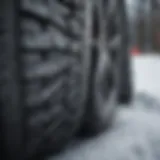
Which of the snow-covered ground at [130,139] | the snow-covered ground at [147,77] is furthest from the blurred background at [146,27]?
the snow-covered ground at [130,139]

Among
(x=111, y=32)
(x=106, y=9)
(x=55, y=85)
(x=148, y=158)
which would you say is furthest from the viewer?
(x=111, y=32)

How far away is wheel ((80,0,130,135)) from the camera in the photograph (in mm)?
1362

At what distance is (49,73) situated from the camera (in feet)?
3.17

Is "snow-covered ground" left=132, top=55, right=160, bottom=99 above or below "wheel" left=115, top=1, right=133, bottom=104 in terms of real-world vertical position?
below

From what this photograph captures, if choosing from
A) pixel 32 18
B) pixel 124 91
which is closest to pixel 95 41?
pixel 32 18

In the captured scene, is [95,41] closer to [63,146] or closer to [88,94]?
[88,94]

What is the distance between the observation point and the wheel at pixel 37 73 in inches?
33.1

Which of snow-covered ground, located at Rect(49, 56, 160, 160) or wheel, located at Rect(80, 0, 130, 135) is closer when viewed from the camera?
snow-covered ground, located at Rect(49, 56, 160, 160)

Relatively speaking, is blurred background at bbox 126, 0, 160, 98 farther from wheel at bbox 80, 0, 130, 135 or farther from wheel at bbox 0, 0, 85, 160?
wheel at bbox 0, 0, 85, 160

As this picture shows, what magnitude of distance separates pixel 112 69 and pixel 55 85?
0.68 metres

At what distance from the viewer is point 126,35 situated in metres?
1.95

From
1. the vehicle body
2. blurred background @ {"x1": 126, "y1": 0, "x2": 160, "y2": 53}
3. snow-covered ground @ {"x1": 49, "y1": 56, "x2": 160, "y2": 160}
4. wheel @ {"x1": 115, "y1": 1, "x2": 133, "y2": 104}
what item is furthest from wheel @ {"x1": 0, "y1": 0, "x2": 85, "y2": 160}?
blurred background @ {"x1": 126, "y1": 0, "x2": 160, "y2": 53}

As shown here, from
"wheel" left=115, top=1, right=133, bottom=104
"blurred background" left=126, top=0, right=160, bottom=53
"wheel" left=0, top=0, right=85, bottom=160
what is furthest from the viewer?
"blurred background" left=126, top=0, right=160, bottom=53

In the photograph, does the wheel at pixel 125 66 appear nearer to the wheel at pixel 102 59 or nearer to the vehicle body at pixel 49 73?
the wheel at pixel 102 59
